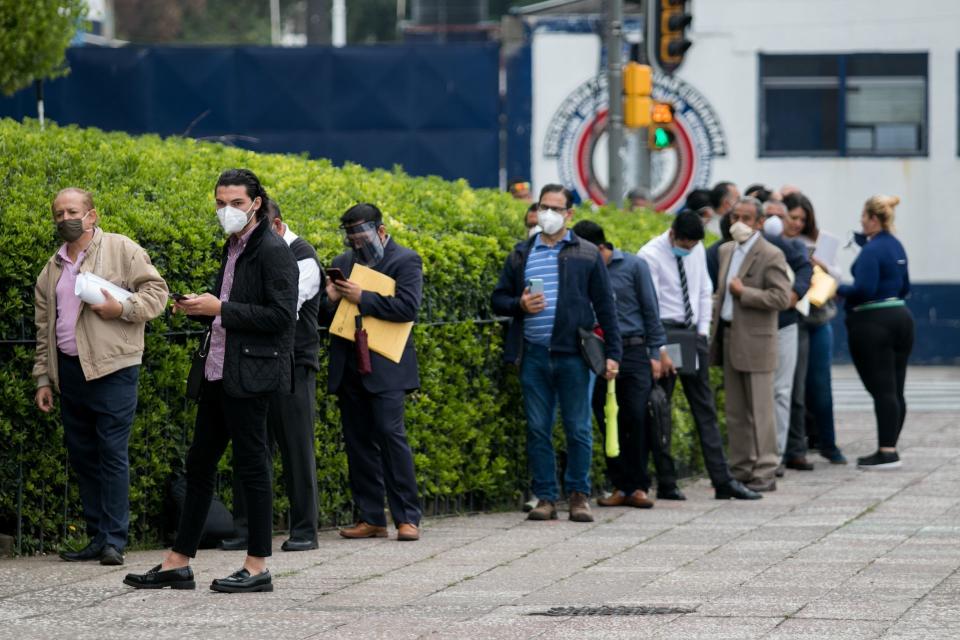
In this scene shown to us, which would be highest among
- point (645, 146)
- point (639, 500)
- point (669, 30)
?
point (669, 30)

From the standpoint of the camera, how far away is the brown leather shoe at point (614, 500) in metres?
11.9

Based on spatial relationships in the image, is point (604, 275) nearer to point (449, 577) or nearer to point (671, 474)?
point (671, 474)

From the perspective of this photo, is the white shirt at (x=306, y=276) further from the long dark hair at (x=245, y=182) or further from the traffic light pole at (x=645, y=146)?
the traffic light pole at (x=645, y=146)

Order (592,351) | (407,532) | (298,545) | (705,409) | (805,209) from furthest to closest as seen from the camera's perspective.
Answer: (805,209) → (705,409) → (592,351) → (407,532) → (298,545)

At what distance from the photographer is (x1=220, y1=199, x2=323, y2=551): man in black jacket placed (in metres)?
9.46

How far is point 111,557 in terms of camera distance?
8.99 m

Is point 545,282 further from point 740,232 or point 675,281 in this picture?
point 740,232

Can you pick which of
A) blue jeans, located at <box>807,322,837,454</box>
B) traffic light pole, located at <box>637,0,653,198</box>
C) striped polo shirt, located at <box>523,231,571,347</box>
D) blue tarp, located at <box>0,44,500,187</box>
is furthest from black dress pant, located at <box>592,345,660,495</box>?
blue tarp, located at <box>0,44,500,187</box>

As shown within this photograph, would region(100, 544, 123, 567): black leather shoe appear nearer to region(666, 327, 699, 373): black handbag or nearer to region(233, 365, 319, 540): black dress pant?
region(233, 365, 319, 540): black dress pant

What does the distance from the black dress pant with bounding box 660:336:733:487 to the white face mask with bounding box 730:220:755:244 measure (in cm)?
79

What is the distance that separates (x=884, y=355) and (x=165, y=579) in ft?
23.9

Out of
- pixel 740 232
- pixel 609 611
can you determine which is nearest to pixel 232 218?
pixel 609 611

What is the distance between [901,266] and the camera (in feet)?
45.4

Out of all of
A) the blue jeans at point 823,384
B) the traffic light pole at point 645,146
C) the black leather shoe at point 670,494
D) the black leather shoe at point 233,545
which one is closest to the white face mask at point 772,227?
the blue jeans at point 823,384
